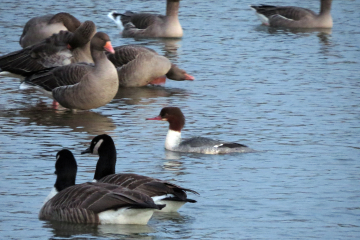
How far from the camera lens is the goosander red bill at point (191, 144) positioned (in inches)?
443

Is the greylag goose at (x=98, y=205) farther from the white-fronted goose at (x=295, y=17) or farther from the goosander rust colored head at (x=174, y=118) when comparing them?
the white-fronted goose at (x=295, y=17)

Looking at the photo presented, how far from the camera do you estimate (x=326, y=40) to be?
2302 cm

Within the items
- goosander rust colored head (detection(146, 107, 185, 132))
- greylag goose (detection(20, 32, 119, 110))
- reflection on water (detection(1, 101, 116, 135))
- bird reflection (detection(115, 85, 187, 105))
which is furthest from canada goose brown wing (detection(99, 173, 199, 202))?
bird reflection (detection(115, 85, 187, 105))

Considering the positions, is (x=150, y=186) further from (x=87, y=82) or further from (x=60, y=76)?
(x=60, y=76)

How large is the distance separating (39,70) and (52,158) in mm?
4102

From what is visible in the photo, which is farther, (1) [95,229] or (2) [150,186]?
(2) [150,186]

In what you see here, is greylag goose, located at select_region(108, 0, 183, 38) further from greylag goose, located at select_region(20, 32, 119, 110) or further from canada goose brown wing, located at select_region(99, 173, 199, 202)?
canada goose brown wing, located at select_region(99, 173, 199, 202)

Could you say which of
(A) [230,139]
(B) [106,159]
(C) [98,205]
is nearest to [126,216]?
(C) [98,205]

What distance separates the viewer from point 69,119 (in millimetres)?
13734

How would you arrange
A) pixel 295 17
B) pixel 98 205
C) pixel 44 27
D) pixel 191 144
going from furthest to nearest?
1. pixel 295 17
2. pixel 44 27
3. pixel 191 144
4. pixel 98 205

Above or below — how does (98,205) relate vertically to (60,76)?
above

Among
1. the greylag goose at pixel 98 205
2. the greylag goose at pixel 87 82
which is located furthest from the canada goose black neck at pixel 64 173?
the greylag goose at pixel 87 82

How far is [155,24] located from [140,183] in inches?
612

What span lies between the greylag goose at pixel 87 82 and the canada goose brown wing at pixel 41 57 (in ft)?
4.58
